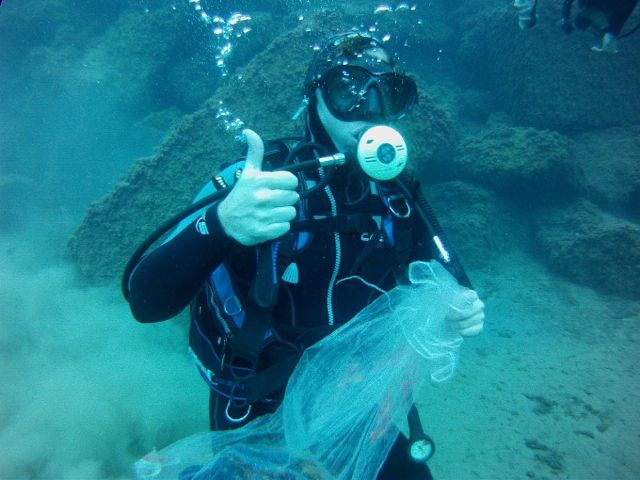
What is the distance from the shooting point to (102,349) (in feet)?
19.2

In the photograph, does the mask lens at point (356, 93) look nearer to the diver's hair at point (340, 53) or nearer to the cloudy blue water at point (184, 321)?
the diver's hair at point (340, 53)

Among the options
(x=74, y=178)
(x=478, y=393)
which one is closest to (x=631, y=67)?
(x=478, y=393)

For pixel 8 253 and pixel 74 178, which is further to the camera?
pixel 74 178

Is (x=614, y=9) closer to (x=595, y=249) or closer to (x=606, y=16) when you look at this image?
(x=606, y=16)

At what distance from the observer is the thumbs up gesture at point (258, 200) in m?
1.31

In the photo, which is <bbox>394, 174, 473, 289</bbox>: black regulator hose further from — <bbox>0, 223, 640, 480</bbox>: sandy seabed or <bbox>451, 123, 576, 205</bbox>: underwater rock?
<bbox>451, 123, 576, 205</bbox>: underwater rock

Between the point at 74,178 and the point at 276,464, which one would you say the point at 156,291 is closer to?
the point at 276,464

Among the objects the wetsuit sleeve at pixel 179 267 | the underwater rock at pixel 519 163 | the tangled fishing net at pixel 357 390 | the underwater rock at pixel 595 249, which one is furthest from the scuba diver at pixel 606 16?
the wetsuit sleeve at pixel 179 267

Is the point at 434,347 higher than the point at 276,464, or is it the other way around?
the point at 276,464

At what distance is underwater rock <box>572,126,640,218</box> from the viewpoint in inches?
314

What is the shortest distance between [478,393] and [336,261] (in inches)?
138

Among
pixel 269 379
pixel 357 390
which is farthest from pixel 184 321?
pixel 357 390

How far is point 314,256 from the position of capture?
209cm

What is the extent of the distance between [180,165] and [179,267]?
5492 millimetres
